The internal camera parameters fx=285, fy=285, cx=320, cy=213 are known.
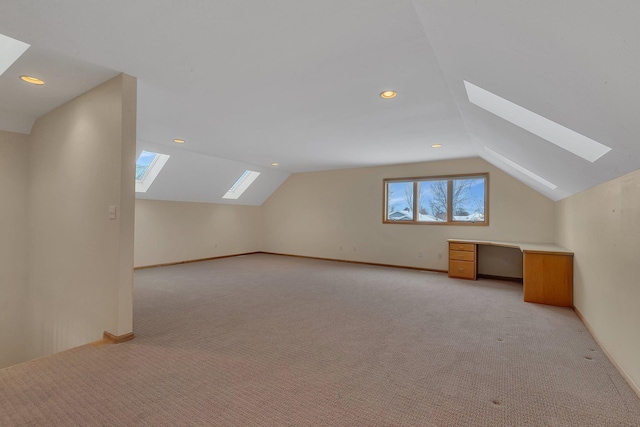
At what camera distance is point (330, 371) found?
209 centimetres

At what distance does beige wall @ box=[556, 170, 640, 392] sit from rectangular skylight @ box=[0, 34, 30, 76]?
4.54 metres

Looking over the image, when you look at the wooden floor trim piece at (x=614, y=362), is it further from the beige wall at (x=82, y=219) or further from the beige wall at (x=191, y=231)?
the beige wall at (x=191, y=231)

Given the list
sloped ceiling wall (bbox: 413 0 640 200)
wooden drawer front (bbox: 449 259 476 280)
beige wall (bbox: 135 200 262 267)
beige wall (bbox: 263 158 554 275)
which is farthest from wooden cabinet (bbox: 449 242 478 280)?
beige wall (bbox: 135 200 262 267)

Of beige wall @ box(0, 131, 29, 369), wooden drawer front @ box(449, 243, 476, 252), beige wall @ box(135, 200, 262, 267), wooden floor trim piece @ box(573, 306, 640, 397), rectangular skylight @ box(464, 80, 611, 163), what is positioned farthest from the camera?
beige wall @ box(135, 200, 262, 267)

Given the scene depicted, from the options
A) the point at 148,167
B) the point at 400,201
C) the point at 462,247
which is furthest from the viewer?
the point at 400,201

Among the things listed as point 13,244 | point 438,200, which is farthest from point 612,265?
point 13,244

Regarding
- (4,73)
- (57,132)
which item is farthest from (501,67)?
(57,132)

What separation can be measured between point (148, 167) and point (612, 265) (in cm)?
699

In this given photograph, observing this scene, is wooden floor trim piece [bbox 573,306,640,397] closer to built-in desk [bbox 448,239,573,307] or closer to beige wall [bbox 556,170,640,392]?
beige wall [bbox 556,170,640,392]

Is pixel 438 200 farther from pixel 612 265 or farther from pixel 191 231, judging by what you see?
pixel 191 231

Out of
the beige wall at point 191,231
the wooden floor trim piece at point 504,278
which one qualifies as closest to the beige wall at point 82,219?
the beige wall at point 191,231

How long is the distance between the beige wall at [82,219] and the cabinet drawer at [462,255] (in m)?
5.13

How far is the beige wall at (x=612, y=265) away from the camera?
6.34 ft

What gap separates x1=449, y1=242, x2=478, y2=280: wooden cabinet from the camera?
17.3ft
